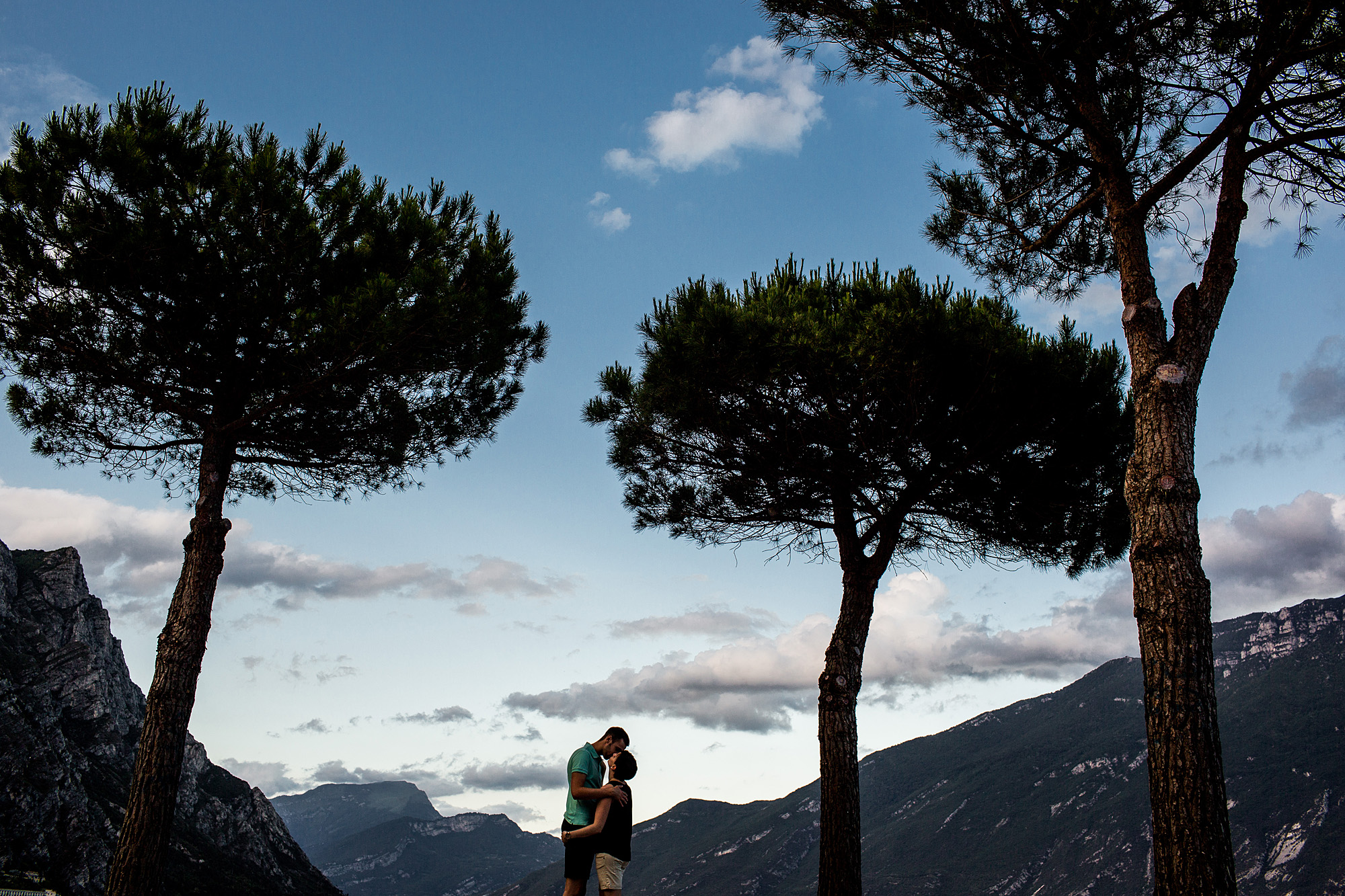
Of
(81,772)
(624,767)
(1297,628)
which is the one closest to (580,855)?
(624,767)

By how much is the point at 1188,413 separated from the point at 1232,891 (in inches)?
129

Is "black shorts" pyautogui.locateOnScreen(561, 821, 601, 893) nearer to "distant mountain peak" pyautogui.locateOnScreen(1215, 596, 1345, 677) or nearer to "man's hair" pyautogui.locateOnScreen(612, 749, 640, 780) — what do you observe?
"man's hair" pyautogui.locateOnScreen(612, 749, 640, 780)

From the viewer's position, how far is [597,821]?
549cm

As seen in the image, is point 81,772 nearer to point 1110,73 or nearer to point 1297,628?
point 1110,73

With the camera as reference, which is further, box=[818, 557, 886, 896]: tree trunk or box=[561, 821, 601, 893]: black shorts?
box=[818, 557, 886, 896]: tree trunk

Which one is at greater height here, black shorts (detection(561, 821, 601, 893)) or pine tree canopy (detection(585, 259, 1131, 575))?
pine tree canopy (detection(585, 259, 1131, 575))

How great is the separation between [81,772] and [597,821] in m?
86.3

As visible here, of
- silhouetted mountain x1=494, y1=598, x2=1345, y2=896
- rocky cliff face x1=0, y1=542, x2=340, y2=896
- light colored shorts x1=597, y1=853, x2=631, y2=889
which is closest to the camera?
light colored shorts x1=597, y1=853, x2=631, y2=889

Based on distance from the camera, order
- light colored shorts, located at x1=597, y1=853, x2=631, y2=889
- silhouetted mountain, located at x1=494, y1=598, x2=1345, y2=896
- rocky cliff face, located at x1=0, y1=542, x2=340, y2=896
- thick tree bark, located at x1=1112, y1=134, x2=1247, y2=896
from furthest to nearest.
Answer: silhouetted mountain, located at x1=494, y1=598, x2=1345, y2=896 → rocky cliff face, located at x1=0, y1=542, x2=340, y2=896 → light colored shorts, located at x1=597, y1=853, x2=631, y2=889 → thick tree bark, located at x1=1112, y1=134, x2=1247, y2=896

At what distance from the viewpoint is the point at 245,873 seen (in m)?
84.5

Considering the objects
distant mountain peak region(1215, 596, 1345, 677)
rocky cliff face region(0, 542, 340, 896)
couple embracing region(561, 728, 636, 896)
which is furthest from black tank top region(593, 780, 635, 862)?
distant mountain peak region(1215, 596, 1345, 677)

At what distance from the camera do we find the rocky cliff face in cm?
5391

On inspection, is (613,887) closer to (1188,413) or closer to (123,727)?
(1188,413)

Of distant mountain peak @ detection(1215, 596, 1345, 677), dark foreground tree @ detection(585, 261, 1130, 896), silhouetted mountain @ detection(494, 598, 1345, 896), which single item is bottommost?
silhouetted mountain @ detection(494, 598, 1345, 896)
